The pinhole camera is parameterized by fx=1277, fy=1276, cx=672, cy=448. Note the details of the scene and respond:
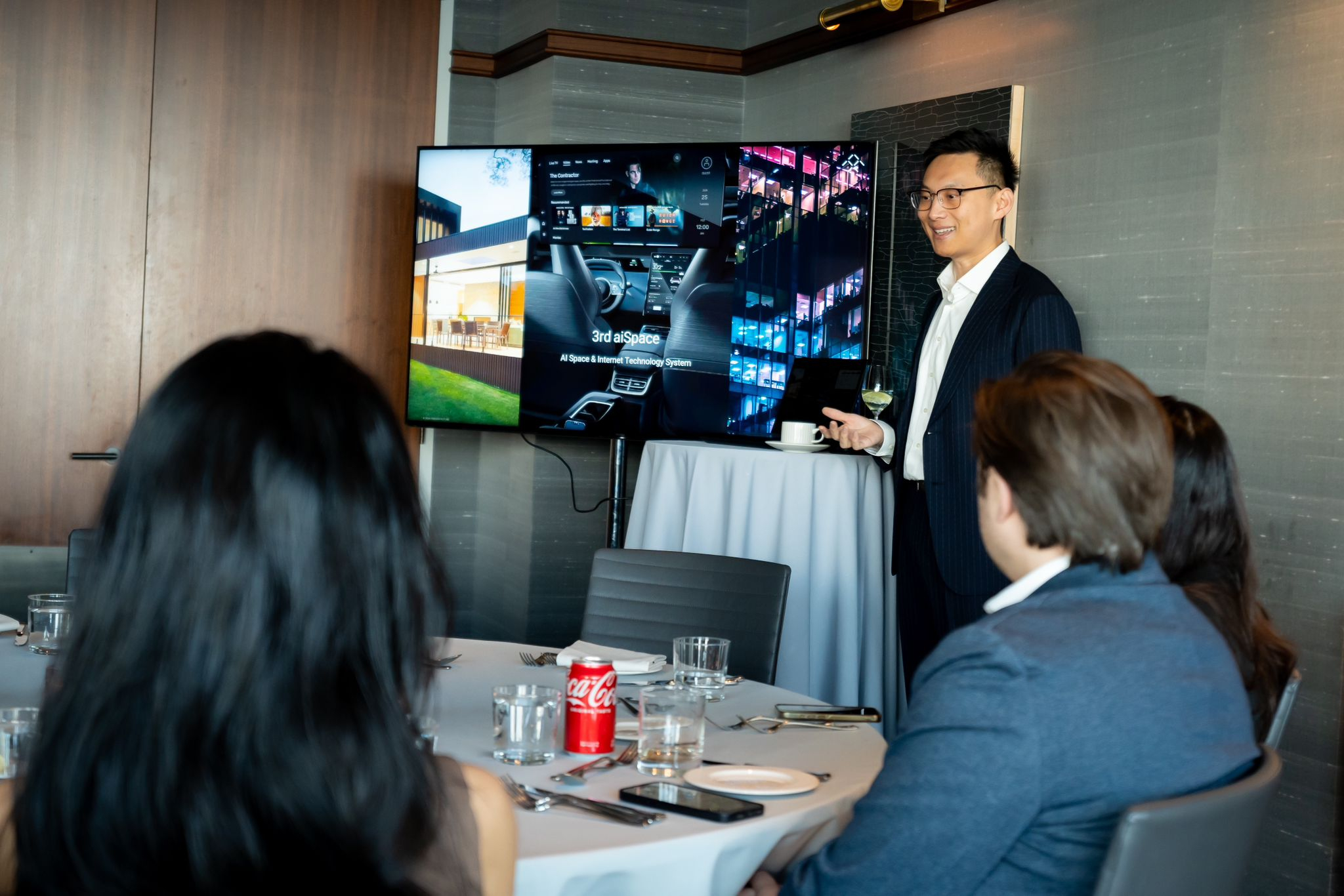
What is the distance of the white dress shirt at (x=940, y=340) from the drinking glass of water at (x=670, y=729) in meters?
1.78

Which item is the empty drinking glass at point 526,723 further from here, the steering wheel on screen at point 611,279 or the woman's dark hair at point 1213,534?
the steering wheel on screen at point 611,279

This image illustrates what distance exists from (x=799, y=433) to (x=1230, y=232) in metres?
1.41

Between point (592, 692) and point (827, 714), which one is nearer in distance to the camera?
point (592, 692)

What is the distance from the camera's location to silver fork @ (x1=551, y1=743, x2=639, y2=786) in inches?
64.2

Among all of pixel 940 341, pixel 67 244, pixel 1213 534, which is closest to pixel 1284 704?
pixel 1213 534

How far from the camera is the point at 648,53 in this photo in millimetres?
5078

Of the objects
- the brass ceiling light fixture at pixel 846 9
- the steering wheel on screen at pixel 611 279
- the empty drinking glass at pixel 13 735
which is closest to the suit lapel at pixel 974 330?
the brass ceiling light fixture at pixel 846 9

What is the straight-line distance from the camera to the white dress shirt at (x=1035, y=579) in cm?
149

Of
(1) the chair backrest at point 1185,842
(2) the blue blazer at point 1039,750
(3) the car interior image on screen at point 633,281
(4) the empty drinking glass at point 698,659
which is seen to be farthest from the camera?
(3) the car interior image on screen at point 633,281

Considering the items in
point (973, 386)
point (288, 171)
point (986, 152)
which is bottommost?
point (973, 386)

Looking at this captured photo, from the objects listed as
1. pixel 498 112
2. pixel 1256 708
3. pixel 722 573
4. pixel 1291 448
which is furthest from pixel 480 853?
pixel 498 112

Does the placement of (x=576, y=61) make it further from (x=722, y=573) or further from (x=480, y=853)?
(x=480, y=853)

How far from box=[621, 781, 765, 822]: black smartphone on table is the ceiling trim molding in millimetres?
3553

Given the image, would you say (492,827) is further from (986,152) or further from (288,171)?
(288,171)
